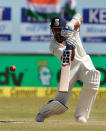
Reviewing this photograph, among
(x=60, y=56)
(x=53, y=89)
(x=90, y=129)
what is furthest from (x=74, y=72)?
(x=53, y=89)

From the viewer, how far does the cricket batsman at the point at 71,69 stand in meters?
9.96

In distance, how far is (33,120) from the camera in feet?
36.2

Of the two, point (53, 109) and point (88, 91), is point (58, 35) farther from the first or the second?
point (53, 109)

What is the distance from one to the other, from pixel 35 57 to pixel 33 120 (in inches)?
342

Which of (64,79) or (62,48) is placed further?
(62,48)

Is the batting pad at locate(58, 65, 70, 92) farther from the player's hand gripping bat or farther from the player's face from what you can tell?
the player's face

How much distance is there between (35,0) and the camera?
2248 cm

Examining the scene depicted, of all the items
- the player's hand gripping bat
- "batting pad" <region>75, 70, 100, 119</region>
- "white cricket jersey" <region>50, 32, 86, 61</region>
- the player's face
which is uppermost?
the player's face

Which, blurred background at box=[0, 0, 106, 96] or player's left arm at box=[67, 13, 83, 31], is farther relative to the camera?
blurred background at box=[0, 0, 106, 96]

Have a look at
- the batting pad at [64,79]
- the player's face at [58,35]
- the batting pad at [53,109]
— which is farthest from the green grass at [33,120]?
the player's face at [58,35]

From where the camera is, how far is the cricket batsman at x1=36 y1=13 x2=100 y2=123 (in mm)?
9961

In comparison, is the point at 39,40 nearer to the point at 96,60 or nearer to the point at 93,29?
the point at 93,29

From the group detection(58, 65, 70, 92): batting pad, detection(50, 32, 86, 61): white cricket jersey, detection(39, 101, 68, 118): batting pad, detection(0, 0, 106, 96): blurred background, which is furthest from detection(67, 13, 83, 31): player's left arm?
detection(0, 0, 106, 96): blurred background

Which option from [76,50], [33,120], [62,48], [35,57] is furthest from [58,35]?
[35,57]
